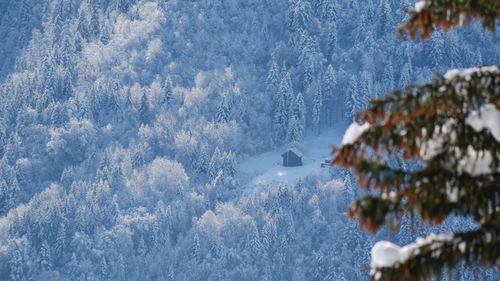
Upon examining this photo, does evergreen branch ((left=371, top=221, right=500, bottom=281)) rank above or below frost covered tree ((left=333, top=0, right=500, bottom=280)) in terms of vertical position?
below

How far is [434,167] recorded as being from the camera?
11.1 metres

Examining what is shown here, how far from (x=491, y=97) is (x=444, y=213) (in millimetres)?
1321

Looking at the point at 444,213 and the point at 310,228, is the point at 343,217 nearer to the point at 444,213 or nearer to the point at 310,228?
the point at 310,228

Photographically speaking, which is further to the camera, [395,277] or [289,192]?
[289,192]

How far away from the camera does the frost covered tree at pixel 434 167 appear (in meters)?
10.9

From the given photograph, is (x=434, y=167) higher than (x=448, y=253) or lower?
higher

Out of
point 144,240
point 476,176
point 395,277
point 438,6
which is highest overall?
point 438,6

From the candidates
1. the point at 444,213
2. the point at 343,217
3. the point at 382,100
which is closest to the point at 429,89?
the point at 382,100

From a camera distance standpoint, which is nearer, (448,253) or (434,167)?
(448,253)

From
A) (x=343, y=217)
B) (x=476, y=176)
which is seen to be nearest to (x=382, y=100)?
(x=476, y=176)

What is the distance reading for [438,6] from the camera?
11.6 meters

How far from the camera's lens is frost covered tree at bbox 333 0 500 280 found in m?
10.9

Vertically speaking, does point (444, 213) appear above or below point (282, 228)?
above

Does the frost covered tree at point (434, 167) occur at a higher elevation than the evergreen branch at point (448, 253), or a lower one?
higher
